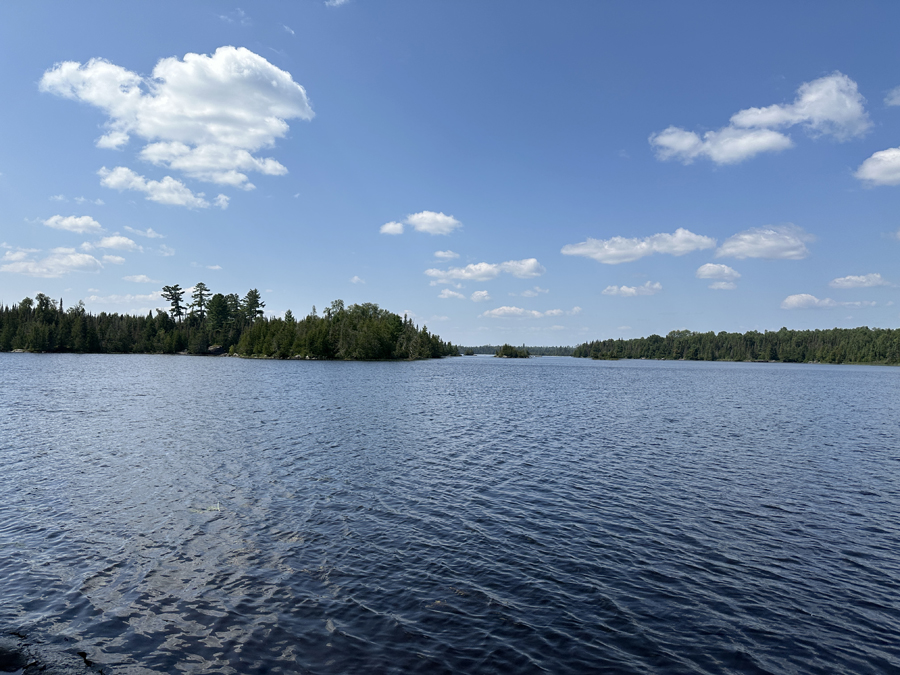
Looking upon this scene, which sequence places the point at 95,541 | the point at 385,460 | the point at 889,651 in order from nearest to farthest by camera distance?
the point at 889,651 → the point at 95,541 → the point at 385,460

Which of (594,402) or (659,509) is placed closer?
(659,509)

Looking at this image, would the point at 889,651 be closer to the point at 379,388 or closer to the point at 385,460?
the point at 385,460

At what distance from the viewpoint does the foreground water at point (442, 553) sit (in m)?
11.5

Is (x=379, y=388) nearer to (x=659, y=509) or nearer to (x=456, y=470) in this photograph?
(x=456, y=470)

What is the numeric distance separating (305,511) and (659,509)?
16.8 meters

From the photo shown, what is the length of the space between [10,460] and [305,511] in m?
21.1

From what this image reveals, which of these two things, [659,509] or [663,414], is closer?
[659,509]

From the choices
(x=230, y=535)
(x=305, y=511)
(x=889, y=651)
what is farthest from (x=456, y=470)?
(x=889, y=651)

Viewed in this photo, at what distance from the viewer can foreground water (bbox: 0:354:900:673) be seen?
11.5 meters

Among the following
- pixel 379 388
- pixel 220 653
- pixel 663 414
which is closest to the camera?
pixel 220 653

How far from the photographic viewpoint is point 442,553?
→ 1689 centimetres

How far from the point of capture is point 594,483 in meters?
26.2

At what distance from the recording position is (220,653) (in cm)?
1105

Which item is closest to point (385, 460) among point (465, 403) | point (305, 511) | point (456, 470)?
point (456, 470)
